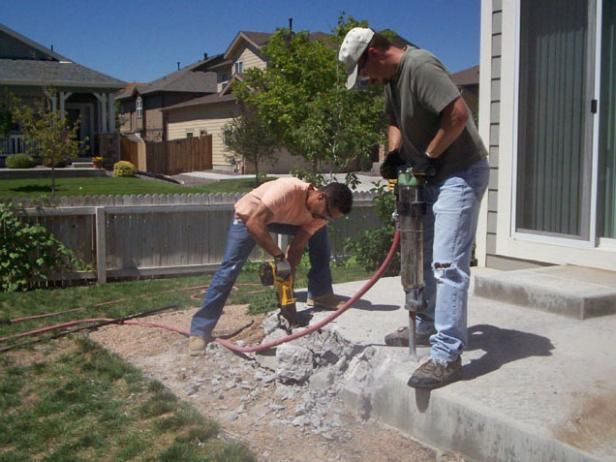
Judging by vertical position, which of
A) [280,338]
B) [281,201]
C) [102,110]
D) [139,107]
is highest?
[139,107]

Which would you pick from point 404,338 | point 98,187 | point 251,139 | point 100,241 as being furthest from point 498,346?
point 251,139

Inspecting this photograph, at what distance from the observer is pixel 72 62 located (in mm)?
33531

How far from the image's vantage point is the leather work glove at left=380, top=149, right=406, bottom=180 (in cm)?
455

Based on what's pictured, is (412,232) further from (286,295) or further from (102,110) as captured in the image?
(102,110)

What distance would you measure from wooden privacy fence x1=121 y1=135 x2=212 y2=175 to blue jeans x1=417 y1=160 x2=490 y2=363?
3104 cm

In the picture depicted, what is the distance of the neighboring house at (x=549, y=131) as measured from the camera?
240 inches

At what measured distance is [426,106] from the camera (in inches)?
152

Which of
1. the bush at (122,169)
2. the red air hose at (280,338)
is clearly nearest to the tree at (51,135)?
the bush at (122,169)

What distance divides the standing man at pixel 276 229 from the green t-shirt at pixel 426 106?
1.21 m

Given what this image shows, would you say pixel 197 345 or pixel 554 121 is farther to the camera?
pixel 554 121

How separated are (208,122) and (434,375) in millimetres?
34279

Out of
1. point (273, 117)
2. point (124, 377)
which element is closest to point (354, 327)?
point (124, 377)

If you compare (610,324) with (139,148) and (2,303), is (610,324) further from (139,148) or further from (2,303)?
(139,148)

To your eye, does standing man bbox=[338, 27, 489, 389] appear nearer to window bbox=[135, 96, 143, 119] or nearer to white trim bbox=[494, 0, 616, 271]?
white trim bbox=[494, 0, 616, 271]
